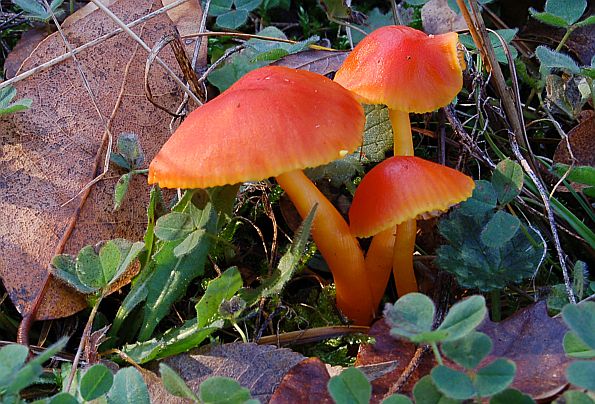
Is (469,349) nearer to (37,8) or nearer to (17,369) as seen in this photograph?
(17,369)

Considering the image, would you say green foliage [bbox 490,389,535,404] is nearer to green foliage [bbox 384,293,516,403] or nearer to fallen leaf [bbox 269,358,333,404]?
green foliage [bbox 384,293,516,403]

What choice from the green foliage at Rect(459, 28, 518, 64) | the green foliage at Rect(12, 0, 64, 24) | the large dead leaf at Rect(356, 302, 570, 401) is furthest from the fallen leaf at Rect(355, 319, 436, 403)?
the green foliage at Rect(12, 0, 64, 24)

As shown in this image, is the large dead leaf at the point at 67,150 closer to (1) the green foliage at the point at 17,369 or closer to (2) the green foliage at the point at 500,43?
(1) the green foliage at the point at 17,369

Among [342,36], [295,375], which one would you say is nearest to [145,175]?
[295,375]

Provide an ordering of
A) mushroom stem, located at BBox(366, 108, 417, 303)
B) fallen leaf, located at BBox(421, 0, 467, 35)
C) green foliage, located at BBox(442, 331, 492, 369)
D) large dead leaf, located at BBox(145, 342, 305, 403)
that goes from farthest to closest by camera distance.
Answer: fallen leaf, located at BBox(421, 0, 467, 35) < mushroom stem, located at BBox(366, 108, 417, 303) < large dead leaf, located at BBox(145, 342, 305, 403) < green foliage, located at BBox(442, 331, 492, 369)

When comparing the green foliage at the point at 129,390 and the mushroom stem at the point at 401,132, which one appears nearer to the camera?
the green foliage at the point at 129,390

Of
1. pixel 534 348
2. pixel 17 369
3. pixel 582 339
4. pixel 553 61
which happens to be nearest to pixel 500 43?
pixel 553 61

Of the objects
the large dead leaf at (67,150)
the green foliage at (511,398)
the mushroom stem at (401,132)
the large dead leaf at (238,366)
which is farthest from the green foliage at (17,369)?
the mushroom stem at (401,132)
